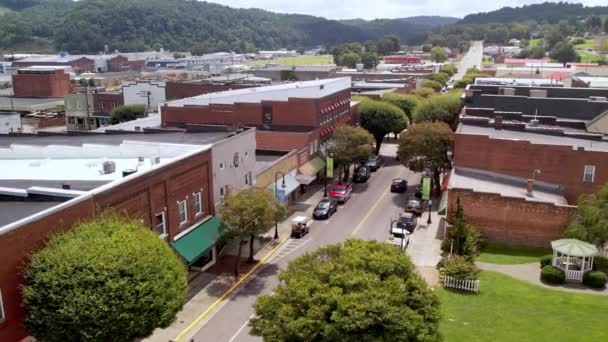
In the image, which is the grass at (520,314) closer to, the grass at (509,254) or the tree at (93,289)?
the grass at (509,254)

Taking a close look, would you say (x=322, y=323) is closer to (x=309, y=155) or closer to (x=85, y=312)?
(x=85, y=312)

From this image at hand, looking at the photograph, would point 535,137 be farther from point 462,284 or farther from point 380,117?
point 380,117

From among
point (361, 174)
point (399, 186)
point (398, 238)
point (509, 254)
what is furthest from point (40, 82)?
point (509, 254)

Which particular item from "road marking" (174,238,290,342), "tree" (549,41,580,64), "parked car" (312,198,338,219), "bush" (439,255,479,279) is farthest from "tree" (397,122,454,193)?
"tree" (549,41,580,64)

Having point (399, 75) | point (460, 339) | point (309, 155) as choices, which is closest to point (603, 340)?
point (460, 339)

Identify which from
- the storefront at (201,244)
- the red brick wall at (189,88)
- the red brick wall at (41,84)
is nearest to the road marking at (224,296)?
the storefront at (201,244)

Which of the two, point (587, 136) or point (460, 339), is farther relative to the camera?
point (587, 136)

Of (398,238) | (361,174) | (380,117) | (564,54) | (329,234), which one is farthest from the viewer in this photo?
(564,54)

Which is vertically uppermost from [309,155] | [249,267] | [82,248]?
[82,248]
